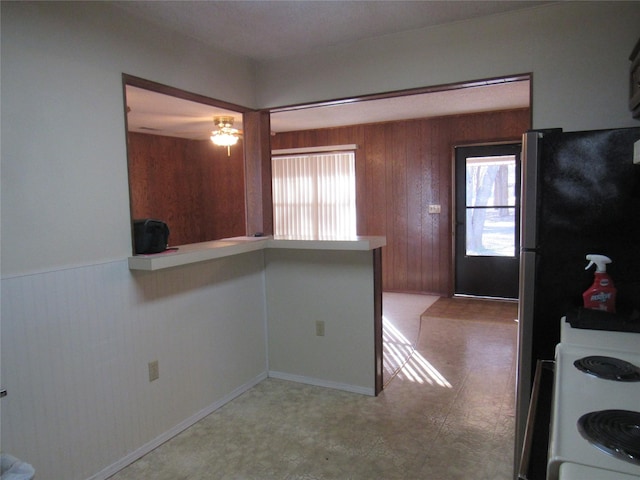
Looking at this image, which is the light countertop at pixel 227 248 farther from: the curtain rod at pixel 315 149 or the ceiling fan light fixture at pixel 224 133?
the curtain rod at pixel 315 149

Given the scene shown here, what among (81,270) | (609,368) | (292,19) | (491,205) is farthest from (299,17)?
(491,205)

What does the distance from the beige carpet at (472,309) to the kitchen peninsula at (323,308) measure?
205cm

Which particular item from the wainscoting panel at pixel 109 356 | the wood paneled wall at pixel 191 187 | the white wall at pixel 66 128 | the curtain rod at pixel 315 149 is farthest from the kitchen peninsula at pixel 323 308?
the wood paneled wall at pixel 191 187

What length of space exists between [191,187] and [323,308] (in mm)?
4766

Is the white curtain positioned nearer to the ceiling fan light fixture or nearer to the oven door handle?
the ceiling fan light fixture

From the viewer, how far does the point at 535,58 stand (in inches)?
93.7

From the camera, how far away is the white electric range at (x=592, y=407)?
82 cm

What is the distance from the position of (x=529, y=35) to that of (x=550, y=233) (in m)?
1.24

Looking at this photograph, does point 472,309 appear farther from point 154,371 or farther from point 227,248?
point 154,371

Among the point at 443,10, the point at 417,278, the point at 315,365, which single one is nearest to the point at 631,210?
the point at 443,10

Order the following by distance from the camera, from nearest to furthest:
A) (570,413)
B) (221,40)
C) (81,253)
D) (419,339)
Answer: (570,413) < (81,253) < (221,40) < (419,339)

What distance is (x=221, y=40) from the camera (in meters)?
2.72

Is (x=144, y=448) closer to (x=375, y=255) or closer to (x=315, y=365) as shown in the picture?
(x=315, y=365)

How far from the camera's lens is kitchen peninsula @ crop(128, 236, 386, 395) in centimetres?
298
